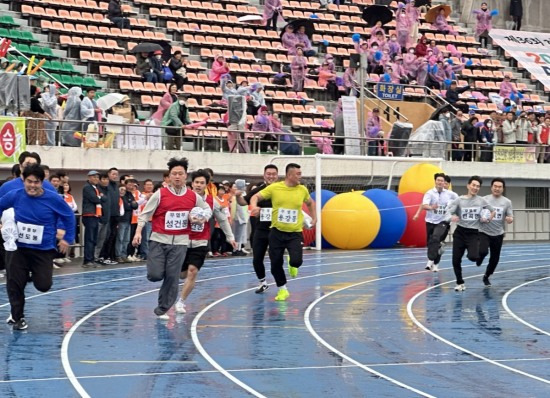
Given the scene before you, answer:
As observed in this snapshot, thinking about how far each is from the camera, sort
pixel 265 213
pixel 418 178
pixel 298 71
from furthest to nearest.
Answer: pixel 298 71
pixel 418 178
pixel 265 213

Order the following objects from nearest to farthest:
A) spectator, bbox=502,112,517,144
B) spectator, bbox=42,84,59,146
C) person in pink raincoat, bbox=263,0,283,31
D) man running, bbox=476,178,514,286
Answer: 1. man running, bbox=476,178,514,286
2. spectator, bbox=42,84,59,146
3. spectator, bbox=502,112,517,144
4. person in pink raincoat, bbox=263,0,283,31

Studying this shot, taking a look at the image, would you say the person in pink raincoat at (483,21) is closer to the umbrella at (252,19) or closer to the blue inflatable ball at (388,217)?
the umbrella at (252,19)

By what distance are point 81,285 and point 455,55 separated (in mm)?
27727

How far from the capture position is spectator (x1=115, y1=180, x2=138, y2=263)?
26.1 metres

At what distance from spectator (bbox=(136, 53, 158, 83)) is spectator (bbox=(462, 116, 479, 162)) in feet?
28.7

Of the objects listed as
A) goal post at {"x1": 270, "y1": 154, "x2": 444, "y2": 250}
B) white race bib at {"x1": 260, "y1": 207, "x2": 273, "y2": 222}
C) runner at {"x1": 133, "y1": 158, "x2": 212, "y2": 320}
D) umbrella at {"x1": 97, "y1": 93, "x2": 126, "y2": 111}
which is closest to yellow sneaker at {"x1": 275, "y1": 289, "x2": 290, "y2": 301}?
white race bib at {"x1": 260, "y1": 207, "x2": 273, "y2": 222}

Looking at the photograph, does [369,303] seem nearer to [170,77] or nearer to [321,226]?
[321,226]

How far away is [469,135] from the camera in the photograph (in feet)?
124

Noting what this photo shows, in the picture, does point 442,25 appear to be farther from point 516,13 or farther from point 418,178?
point 418,178

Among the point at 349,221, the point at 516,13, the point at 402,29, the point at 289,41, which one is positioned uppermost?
the point at 516,13

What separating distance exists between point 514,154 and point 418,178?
227 inches

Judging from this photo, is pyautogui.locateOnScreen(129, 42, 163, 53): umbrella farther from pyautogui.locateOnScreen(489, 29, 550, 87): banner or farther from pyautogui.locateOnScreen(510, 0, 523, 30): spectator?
pyautogui.locateOnScreen(510, 0, 523, 30): spectator

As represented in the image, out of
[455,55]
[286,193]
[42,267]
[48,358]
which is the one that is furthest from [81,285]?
[455,55]

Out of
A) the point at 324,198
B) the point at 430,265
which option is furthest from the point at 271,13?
the point at 430,265
